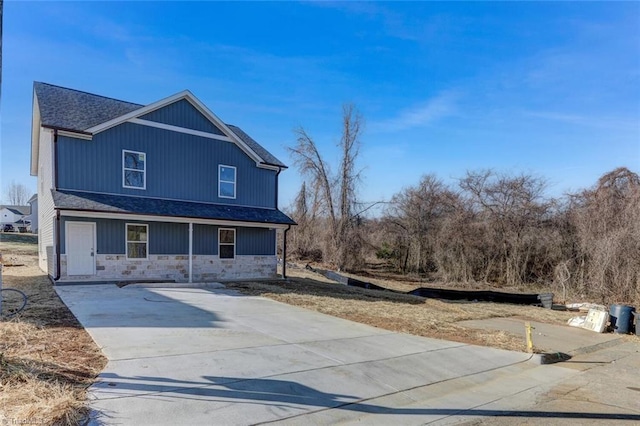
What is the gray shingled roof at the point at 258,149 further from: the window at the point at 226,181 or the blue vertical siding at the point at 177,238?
the blue vertical siding at the point at 177,238

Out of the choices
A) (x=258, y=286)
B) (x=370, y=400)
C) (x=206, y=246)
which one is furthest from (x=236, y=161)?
(x=370, y=400)

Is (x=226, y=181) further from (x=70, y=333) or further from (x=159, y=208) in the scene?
(x=70, y=333)

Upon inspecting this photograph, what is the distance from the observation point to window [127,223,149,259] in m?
15.0

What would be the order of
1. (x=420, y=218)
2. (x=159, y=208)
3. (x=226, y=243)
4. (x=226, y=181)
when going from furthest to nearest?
(x=420, y=218), (x=226, y=181), (x=226, y=243), (x=159, y=208)

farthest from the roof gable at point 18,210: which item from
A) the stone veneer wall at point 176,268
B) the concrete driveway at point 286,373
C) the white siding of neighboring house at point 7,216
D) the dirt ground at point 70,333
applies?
the concrete driveway at point 286,373

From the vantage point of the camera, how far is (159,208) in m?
15.1

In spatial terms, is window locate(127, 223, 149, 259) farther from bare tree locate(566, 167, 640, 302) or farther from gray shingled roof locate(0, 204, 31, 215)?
gray shingled roof locate(0, 204, 31, 215)

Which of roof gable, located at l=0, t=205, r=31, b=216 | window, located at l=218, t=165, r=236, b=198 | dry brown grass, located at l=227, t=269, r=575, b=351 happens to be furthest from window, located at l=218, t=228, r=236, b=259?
roof gable, located at l=0, t=205, r=31, b=216

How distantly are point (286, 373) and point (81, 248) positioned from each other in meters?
11.7

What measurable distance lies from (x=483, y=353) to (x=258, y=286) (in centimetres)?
979

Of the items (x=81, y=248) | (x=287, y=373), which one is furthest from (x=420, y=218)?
(x=287, y=373)

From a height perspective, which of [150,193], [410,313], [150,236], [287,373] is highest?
[150,193]

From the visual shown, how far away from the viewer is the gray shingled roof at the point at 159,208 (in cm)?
1323

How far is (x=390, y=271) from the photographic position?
95.3ft
